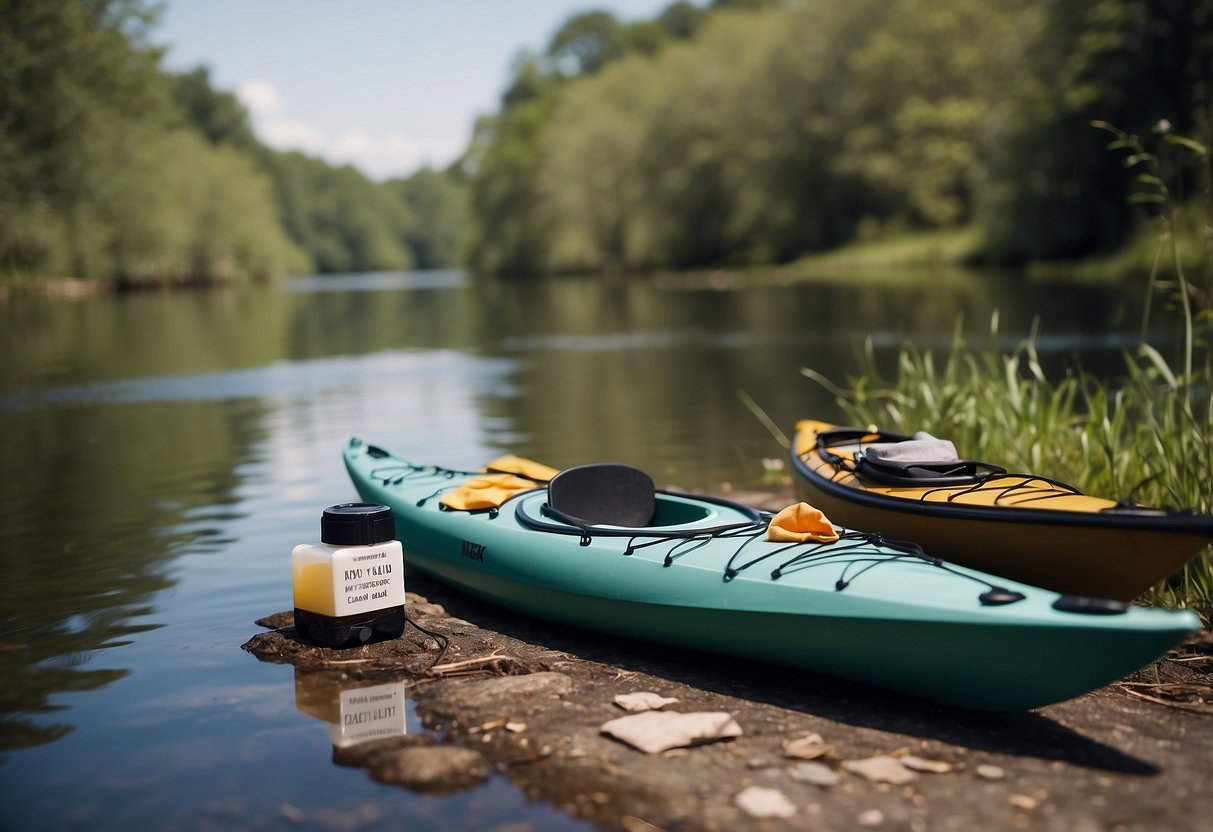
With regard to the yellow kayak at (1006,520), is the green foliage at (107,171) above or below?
above

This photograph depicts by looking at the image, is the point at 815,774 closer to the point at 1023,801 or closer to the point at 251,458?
the point at 1023,801

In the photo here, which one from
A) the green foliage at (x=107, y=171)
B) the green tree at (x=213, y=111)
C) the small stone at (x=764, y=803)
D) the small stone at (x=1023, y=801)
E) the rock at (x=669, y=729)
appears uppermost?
the green tree at (x=213, y=111)

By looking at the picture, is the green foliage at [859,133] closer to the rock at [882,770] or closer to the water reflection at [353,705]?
the rock at [882,770]

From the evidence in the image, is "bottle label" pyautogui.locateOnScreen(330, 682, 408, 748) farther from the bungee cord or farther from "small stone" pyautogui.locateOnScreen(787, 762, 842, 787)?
"small stone" pyautogui.locateOnScreen(787, 762, 842, 787)

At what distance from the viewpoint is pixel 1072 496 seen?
4473mm

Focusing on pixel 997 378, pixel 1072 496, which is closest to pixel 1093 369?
pixel 997 378

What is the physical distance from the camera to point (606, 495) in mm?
5453

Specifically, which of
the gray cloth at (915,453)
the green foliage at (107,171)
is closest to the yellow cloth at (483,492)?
the gray cloth at (915,453)

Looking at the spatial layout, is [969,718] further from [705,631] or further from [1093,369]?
[1093,369]

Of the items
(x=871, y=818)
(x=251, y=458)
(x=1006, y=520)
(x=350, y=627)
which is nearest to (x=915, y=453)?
(x=1006, y=520)

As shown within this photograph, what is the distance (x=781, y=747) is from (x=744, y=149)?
45.8 m

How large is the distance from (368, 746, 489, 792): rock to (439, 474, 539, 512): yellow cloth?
1.83 metres

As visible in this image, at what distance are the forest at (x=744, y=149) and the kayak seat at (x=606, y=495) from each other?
2.73 metres

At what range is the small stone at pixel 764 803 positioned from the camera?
10.6 feet
